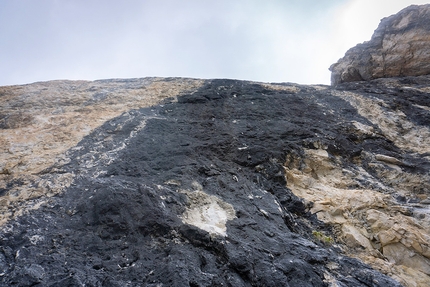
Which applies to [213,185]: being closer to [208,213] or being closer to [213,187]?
[213,187]

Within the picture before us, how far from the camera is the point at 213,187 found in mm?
4938

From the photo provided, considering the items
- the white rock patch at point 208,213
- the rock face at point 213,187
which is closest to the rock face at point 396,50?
the rock face at point 213,187

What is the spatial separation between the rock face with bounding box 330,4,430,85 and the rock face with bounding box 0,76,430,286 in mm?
3251

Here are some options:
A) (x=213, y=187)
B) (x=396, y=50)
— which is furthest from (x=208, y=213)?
(x=396, y=50)

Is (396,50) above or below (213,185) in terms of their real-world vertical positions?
above

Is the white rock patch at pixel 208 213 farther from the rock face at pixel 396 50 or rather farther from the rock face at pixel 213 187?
the rock face at pixel 396 50

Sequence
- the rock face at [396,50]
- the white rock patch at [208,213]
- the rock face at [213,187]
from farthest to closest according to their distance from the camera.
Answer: the rock face at [396,50], the white rock patch at [208,213], the rock face at [213,187]

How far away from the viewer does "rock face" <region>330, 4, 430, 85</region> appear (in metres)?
11.0

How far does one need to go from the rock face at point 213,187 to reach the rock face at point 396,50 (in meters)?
3.25

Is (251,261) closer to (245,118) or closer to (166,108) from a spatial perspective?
(245,118)

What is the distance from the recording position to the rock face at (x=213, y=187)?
134 inches

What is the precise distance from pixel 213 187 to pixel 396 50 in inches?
422

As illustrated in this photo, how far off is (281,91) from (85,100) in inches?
224

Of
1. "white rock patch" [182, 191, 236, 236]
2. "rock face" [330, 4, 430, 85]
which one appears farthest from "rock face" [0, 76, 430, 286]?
"rock face" [330, 4, 430, 85]
